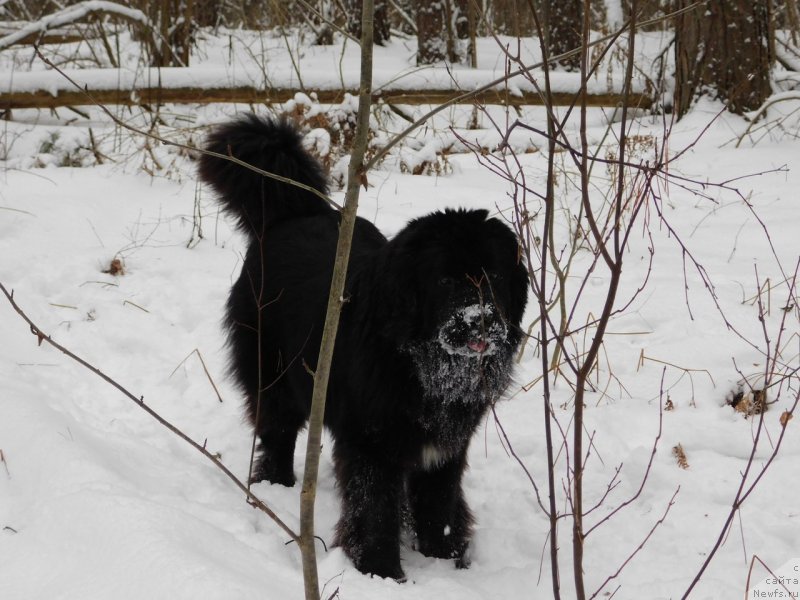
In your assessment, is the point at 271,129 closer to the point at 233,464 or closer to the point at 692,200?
the point at 233,464

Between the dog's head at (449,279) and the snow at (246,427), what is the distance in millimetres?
697

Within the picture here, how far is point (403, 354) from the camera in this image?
3.02m

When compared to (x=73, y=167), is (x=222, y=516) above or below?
below

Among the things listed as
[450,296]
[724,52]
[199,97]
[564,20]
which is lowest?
[450,296]

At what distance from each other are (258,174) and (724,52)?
20.4ft

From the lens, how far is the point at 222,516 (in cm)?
313

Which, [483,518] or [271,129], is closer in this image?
[483,518]

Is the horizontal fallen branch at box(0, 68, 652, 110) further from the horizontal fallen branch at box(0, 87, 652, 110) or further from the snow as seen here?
the snow

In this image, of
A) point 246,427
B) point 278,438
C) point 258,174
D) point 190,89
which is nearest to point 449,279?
point 258,174

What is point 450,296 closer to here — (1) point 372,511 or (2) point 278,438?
(1) point 372,511

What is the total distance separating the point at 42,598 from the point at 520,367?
295 cm

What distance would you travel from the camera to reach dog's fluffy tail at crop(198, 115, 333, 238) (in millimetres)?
3725

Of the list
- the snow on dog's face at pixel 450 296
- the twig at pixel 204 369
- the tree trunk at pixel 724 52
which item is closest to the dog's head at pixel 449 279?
the snow on dog's face at pixel 450 296

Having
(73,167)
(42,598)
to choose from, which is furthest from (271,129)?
(73,167)
